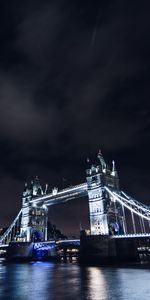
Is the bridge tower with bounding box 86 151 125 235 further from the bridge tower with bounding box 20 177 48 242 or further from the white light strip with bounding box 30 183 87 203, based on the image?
the bridge tower with bounding box 20 177 48 242

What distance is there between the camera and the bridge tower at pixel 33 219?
78.0 metres

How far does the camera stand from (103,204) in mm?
56438

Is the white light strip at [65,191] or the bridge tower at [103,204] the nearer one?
the bridge tower at [103,204]

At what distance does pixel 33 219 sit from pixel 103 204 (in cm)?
3058

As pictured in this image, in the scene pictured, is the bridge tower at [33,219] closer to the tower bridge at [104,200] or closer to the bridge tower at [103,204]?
the tower bridge at [104,200]

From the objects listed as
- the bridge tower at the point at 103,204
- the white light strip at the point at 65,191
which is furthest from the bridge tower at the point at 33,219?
the bridge tower at the point at 103,204

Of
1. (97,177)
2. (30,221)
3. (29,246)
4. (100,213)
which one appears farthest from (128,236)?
(30,221)

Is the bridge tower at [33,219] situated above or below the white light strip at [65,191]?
below

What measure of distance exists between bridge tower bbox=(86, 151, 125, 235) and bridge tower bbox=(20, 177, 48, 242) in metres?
26.1

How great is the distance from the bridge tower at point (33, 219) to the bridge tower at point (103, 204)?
26140 mm

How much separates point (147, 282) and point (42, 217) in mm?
60250

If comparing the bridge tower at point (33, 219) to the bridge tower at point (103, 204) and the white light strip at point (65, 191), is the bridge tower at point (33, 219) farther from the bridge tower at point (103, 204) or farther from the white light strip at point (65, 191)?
the bridge tower at point (103, 204)

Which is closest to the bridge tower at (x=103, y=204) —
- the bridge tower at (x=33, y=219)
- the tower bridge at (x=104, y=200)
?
the tower bridge at (x=104, y=200)

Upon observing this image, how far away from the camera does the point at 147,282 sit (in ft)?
79.6
